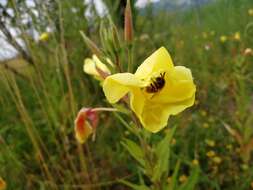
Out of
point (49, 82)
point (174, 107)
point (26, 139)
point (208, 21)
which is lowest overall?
point (208, 21)

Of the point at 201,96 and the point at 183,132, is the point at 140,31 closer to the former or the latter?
the point at 201,96

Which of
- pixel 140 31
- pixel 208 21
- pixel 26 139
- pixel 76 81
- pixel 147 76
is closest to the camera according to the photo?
pixel 147 76

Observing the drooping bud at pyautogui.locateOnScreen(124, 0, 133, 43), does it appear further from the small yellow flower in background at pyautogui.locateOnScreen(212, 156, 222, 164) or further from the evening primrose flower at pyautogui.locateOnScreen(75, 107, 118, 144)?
the small yellow flower in background at pyautogui.locateOnScreen(212, 156, 222, 164)

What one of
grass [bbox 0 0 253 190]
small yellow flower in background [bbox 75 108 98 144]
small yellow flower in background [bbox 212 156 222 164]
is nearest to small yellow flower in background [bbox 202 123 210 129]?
grass [bbox 0 0 253 190]

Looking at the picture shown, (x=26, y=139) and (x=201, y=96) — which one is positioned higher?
(x=26, y=139)

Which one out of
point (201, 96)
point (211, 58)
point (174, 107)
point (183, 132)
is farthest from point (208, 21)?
point (174, 107)

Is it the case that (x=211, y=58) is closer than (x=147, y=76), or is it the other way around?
(x=147, y=76)

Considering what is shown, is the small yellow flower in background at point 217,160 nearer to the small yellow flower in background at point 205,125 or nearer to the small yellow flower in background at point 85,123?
the small yellow flower in background at point 205,125
